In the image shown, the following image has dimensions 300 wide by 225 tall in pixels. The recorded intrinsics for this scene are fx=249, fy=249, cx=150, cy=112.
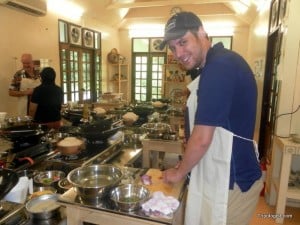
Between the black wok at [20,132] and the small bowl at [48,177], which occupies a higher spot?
the black wok at [20,132]

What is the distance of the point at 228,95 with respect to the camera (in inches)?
A: 38.6

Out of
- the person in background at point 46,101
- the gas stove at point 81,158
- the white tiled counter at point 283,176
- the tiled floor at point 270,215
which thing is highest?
the person in background at point 46,101

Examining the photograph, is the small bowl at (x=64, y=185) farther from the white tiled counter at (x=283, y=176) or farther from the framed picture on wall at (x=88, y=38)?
the framed picture on wall at (x=88, y=38)

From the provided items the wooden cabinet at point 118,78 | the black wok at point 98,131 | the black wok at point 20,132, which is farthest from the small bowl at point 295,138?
the wooden cabinet at point 118,78

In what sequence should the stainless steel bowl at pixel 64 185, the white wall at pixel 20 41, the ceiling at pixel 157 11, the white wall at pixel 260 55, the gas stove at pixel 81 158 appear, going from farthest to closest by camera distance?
the ceiling at pixel 157 11
the white wall at pixel 260 55
the white wall at pixel 20 41
the gas stove at pixel 81 158
the stainless steel bowl at pixel 64 185

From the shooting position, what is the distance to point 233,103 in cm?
103

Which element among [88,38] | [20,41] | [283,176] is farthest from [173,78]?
[283,176]

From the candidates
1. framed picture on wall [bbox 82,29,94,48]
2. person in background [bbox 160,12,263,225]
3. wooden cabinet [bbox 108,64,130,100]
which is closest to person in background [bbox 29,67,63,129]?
person in background [bbox 160,12,263,225]

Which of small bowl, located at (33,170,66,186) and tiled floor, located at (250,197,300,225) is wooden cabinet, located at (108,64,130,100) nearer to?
tiled floor, located at (250,197,300,225)

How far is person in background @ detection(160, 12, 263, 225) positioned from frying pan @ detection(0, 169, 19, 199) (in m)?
0.75

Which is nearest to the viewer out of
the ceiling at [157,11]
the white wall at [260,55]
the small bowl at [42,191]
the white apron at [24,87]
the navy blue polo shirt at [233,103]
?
the navy blue polo shirt at [233,103]

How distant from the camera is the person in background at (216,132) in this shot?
985 millimetres

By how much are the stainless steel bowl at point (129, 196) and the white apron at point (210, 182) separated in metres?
0.22

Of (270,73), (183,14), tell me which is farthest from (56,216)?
(270,73)
